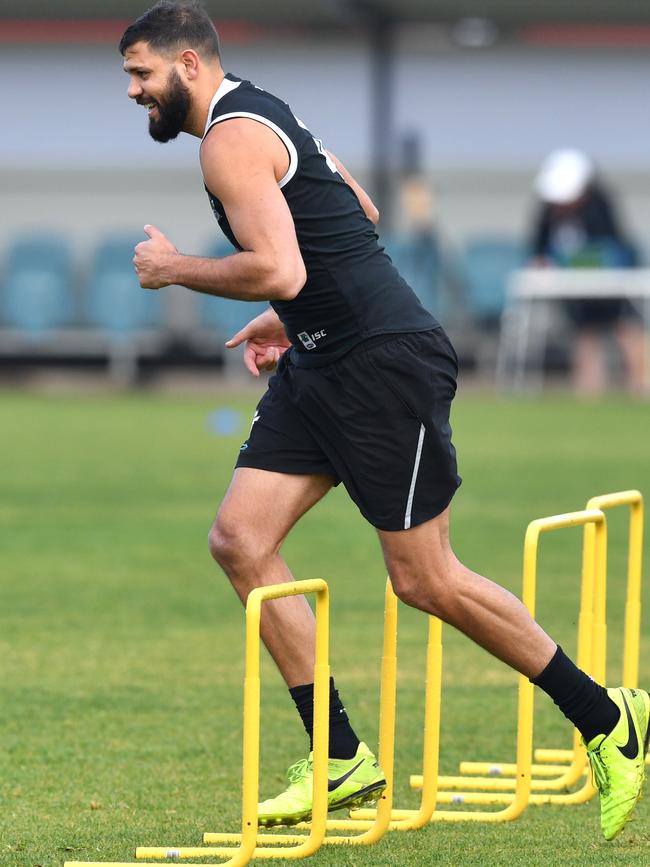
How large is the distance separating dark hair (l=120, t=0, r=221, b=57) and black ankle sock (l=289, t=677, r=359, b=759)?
1953 millimetres

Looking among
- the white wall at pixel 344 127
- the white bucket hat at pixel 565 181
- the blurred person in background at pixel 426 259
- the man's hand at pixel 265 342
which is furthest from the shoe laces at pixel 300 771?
the white wall at pixel 344 127

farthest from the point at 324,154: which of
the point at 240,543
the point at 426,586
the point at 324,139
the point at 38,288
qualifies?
the point at 324,139

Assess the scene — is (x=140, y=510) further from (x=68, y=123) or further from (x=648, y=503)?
(x=68, y=123)

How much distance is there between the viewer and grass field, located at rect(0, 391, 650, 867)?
570cm

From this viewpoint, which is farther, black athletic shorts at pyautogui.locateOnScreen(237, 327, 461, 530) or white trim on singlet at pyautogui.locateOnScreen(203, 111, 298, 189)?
black athletic shorts at pyautogui.locateOnScreen(237, 327, 461, 530)

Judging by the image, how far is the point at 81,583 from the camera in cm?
1084

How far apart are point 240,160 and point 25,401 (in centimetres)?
1951

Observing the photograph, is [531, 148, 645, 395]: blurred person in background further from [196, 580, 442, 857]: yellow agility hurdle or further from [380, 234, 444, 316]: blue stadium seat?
[196, 580, 442, 857]: yellow agility hurdle

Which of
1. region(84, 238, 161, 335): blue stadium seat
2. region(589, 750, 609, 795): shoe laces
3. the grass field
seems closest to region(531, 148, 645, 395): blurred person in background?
the grass field

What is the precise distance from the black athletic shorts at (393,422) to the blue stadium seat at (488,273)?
20.1 metres

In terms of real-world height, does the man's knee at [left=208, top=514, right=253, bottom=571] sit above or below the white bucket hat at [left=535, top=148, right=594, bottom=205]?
below

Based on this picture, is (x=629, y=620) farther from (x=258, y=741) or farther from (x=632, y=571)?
(x=258, y=741)

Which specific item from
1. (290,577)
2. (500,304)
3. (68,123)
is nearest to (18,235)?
(68,123)

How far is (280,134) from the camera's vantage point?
17.5 ft
